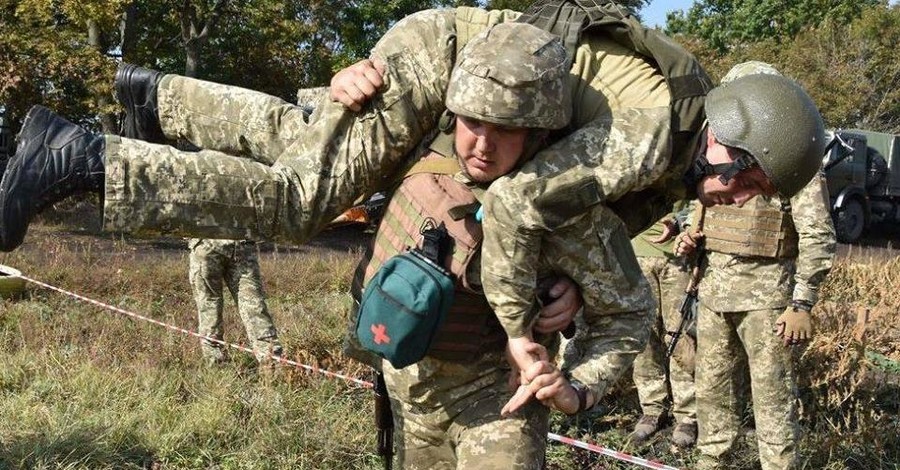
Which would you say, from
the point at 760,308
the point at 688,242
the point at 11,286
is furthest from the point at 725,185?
the point at 11,286

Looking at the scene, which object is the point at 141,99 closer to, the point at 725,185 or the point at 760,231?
the point at 725,185

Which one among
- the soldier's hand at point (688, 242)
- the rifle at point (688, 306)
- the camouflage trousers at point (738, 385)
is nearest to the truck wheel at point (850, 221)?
the rifle at point (688, 306)

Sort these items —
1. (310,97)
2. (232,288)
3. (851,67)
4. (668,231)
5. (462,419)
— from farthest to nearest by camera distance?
(851,67) < (232,288) < (668,231) < (310,97) < (462,419)

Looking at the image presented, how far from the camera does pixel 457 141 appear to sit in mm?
2447

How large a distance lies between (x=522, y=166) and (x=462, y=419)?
840 mm

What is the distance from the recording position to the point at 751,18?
38.1m

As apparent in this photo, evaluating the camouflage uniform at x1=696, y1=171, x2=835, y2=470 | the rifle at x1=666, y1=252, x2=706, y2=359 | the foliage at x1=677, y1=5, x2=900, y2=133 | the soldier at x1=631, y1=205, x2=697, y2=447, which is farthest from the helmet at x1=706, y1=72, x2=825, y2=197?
the foliage at x1=677, y1=5, x2=900, y2=133

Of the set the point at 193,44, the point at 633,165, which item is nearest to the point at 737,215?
the point at 633,165

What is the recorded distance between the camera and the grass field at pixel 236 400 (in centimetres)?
438

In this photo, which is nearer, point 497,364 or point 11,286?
point 497,364

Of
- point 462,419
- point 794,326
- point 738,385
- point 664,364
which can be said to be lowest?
point 664,364

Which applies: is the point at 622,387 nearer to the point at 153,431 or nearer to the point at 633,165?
the point at 153,431

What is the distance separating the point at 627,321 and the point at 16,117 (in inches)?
550

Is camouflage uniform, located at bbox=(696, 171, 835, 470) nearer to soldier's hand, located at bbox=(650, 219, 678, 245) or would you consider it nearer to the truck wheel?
soldier's hand, located at bbox=(650, 219, 678, 245)
